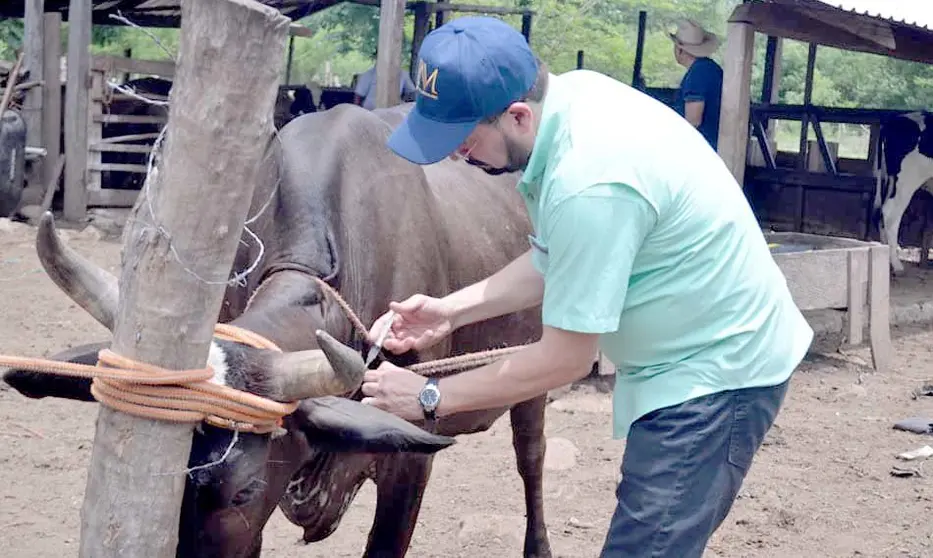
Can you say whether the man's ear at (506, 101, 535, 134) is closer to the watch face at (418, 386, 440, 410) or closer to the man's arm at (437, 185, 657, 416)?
the man's arm at (437, 185, 657, 416)

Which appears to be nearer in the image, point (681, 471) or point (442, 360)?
point (681, 471)

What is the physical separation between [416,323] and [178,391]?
40.8 inches

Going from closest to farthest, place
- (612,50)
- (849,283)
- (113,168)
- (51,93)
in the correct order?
(849,283) < (51,93) < (113,168) < (612,50)

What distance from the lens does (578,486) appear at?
602 cm

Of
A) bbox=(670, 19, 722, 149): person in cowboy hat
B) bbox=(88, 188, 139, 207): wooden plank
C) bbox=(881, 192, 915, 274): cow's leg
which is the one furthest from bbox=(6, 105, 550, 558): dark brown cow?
bbox=(881, 192, 915, 274): cow's leg

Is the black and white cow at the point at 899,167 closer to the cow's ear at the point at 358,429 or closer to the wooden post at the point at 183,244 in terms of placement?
the cow's ear at the point at 358,429

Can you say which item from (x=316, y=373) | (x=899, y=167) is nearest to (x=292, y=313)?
(x=316, y=373)

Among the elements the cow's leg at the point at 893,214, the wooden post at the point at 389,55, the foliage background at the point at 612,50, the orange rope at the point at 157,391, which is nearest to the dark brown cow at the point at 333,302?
the orange rope at the point at 157,391

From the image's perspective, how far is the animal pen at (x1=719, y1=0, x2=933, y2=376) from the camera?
8242 millimetres

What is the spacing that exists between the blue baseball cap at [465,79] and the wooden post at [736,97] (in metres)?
6.38

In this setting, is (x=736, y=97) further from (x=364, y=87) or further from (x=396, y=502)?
(x=396, y=502)

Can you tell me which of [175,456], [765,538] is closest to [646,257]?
[175,456]

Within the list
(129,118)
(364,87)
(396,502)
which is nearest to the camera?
(396,502)

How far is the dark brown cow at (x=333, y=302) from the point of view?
9.00 feet
